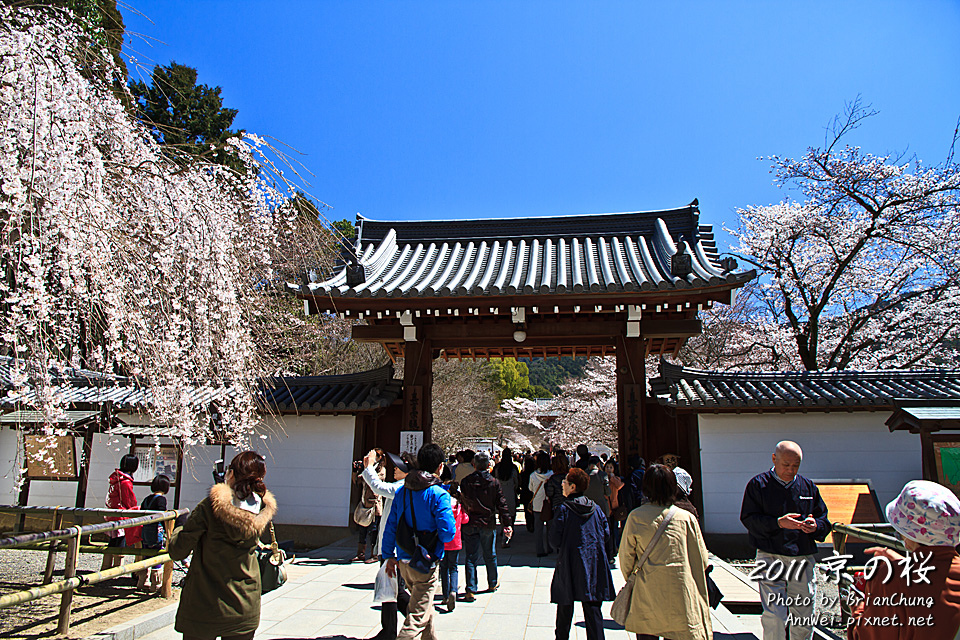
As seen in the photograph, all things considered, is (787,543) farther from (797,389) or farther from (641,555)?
(797,389)

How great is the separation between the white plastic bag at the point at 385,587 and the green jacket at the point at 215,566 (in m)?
1.34

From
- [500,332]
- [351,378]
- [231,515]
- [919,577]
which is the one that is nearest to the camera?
[919,577]

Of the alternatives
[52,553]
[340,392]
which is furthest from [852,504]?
[52,553]

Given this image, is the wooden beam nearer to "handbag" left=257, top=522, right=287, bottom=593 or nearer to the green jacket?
"handbag" left=257, top=522, right=287, bottom=593

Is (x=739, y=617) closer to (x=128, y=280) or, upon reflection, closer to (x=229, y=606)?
(x=229, y=606)

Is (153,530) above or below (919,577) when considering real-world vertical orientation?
below

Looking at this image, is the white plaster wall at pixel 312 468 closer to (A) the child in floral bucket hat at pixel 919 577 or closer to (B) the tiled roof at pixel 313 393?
(B) the tiled roof at pixel 313 393

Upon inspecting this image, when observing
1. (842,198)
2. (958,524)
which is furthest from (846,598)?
(842,198)

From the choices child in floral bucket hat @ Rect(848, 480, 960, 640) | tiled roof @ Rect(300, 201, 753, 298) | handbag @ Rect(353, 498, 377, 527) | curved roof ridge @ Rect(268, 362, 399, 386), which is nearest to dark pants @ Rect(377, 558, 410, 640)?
handbag @ Rect(353, 498, 377, 527)

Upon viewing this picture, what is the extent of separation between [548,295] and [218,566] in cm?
656

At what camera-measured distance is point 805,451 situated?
9.14 m

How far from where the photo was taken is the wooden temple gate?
355 inches

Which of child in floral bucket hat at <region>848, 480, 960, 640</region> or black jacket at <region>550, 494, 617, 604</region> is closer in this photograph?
child in floral bucket hat at <region>848, 480, 960, 640</region>

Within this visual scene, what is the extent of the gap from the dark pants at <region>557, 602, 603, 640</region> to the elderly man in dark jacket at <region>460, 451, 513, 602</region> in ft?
6.78
